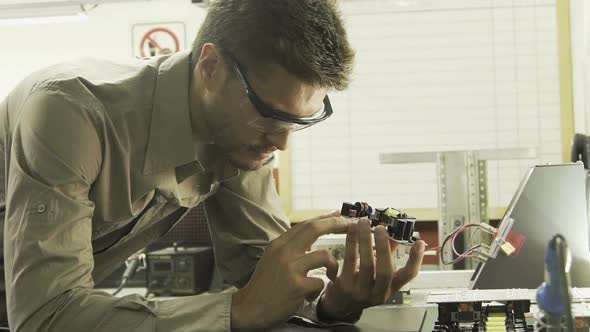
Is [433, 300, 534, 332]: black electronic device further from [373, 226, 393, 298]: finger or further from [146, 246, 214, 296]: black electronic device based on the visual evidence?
[146, 246, 214, 296]: black electronic device

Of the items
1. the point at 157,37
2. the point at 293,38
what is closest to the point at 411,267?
the point at 293,38

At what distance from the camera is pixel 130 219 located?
4.07 feet

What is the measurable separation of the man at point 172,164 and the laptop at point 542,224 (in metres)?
0.25

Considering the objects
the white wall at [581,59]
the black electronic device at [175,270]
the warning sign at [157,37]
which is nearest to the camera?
the white wall at [581,59]

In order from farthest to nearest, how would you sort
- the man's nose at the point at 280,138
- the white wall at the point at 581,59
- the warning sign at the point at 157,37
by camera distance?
the warning sign at the point at 157,37
the white wall at the point at 581,59
the man's nose at the point at 280,138

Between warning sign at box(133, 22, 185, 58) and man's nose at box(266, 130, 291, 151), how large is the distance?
3229 millimetres

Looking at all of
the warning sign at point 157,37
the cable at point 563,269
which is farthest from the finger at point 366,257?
the warning sign at point 157,37

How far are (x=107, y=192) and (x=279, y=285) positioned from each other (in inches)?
13.7

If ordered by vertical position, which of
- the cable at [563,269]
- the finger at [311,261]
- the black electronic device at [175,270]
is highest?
the cable at [563,269]

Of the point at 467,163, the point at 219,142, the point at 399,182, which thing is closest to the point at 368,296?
the point at 219,142

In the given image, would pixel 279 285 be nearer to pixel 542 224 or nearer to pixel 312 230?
pixel 312 230

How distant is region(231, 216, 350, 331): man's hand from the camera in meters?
0.97

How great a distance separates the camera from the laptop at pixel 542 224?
1255mm

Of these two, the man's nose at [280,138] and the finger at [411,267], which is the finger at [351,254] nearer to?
the finger at [411,267]
